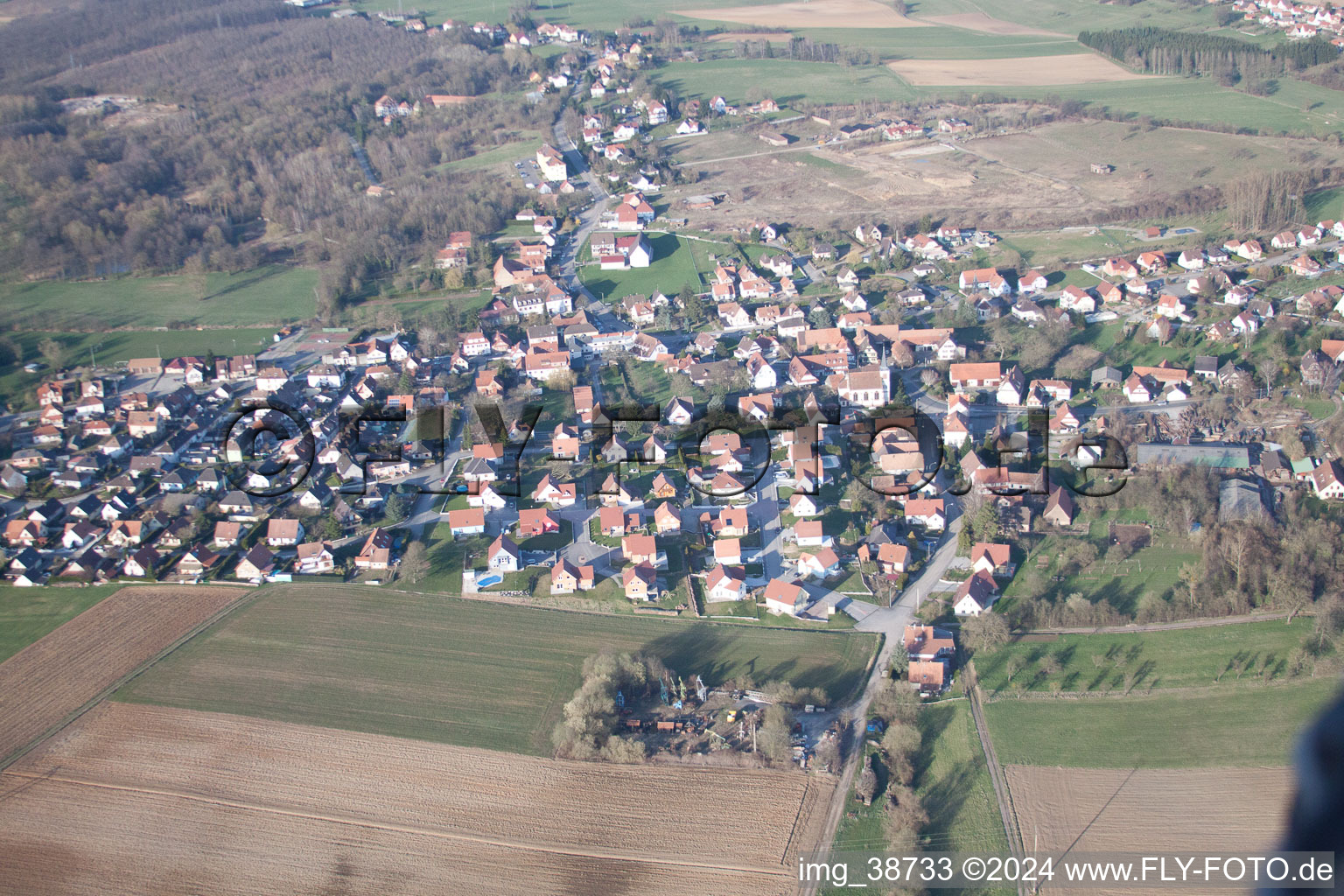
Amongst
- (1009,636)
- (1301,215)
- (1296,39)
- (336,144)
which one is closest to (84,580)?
(1009,636)

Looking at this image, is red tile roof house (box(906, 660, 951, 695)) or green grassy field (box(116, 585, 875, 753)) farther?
green grassy field (box(116, 585, 875, 753))

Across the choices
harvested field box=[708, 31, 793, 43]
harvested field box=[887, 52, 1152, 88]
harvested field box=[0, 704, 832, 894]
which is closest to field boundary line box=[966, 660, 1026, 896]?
harvested field box=[0, 704, 832, 894]

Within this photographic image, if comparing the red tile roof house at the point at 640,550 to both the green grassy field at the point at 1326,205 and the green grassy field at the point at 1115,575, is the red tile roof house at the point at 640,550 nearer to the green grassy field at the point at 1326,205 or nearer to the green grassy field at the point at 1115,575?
the green grassy field at the point at 1115,575

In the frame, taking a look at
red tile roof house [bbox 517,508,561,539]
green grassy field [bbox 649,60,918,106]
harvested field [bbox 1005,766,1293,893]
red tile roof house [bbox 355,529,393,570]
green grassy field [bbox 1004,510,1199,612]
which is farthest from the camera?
green grassy field [bbox 649,60,918,106]

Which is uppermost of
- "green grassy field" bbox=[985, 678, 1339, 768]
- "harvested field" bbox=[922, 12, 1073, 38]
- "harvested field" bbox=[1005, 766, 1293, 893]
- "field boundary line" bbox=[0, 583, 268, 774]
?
"harvested field" bbox=[922, 12, 1073, 38]

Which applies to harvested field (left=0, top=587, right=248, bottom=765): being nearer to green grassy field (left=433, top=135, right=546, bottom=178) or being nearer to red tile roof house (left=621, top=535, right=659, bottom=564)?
red tile roof house (left=621, top=535, right=659, bottom=564)

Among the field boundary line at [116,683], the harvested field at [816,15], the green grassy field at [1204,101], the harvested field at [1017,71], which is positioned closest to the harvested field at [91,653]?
the field boundary line at [116,683]

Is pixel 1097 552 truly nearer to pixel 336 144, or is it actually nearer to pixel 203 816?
pixel 203 816
